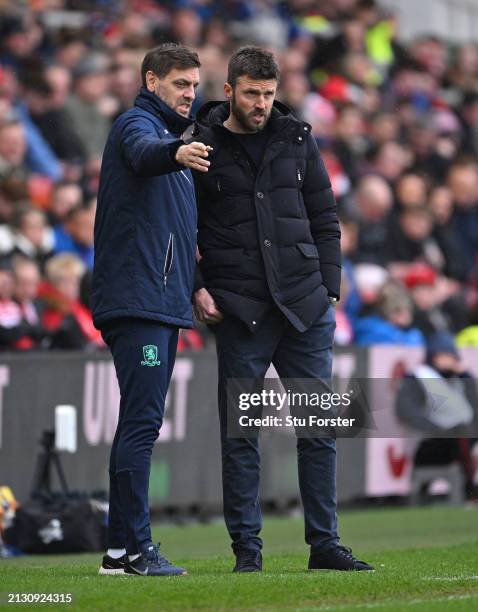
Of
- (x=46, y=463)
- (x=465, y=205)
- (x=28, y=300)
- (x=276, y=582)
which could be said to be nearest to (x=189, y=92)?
(x=276, y=582)

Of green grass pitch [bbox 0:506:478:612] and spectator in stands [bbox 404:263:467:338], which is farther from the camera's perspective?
spectator in stands [bbox 404:263:467:338]

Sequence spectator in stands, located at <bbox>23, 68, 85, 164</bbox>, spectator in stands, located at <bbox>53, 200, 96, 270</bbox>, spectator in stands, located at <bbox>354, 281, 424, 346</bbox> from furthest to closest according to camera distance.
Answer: spectator in stands, located at <bbox>23, 68, 85, 164</bbox> < spectator in stands, located at <bbox>354, 281, 424, 346</bbox> < spectator in stands, located at <bbox>53, 200, 96, 270</bbox>

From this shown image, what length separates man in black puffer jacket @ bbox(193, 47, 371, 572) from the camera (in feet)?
26.2

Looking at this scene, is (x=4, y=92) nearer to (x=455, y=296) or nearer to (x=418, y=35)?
(x=455, y=296)

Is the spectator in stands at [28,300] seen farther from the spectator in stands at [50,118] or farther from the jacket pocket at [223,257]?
the jacket pocket at [223,257]

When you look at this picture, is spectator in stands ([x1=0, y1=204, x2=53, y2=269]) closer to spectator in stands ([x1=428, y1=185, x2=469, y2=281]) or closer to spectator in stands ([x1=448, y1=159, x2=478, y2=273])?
spectator in stands ([x1=428, y1=185, x2=469, y2=281])

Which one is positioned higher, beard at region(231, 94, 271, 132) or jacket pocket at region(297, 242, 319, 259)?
beard at region(231, 94, 271, 132)

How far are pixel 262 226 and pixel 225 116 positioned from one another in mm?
577

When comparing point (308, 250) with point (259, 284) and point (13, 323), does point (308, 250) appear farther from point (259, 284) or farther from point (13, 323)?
point (13, 323)

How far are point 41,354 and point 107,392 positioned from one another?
0.69 metres

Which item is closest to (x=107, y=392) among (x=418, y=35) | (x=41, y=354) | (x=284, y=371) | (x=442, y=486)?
(x=41, y=354)

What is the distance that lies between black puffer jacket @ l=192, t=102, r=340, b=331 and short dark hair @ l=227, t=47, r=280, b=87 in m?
0.25

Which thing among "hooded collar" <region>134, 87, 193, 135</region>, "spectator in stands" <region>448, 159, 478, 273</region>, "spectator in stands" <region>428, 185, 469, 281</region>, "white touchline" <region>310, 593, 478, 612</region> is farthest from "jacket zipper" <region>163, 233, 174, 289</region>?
"spectator in stands" <region>448, 159, 478, 273</region>

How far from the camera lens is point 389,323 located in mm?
15672
